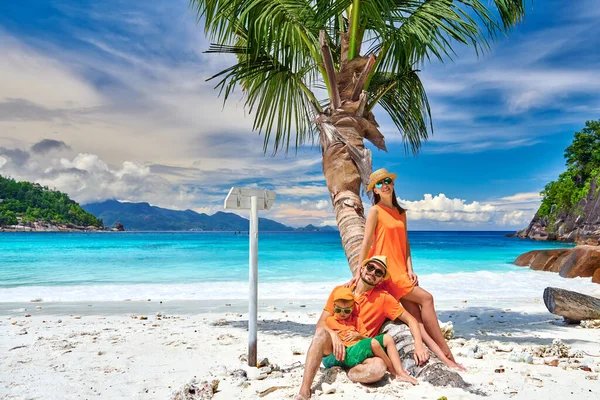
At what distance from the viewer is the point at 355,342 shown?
394 centimetres

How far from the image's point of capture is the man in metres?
3.71

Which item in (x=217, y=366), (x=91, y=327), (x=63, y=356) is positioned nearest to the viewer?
(x=217, y=366)

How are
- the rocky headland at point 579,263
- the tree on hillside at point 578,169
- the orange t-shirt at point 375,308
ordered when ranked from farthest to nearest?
the tree on hillside at point 578,169 → the rocky headland at point 579,263 → the orange t-shirt at point 375,308

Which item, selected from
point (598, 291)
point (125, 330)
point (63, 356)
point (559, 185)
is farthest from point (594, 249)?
point (559, 185)

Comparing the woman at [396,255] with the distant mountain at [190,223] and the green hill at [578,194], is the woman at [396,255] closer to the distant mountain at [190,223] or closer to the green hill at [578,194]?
the green hill at [578,194]

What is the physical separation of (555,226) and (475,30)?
5461 cm

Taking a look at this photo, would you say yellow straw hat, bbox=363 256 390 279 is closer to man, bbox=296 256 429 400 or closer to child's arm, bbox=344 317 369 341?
man, bbox=296 256 429 400

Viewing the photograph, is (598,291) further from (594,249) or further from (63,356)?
(63,356)

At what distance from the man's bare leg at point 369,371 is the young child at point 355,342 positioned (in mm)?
44

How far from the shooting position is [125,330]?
715 cm

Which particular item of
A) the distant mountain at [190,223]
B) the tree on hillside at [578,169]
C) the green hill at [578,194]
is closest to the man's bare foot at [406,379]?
the green hill at [578,194]

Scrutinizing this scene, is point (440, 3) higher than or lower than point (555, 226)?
higher

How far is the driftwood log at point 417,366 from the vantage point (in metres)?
3.74

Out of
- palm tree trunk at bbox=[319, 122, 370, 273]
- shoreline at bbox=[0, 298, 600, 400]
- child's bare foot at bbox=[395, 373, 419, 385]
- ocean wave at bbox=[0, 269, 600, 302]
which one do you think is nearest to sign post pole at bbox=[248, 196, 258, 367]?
shoreline at bbox=[0, 298, 600, 400]
